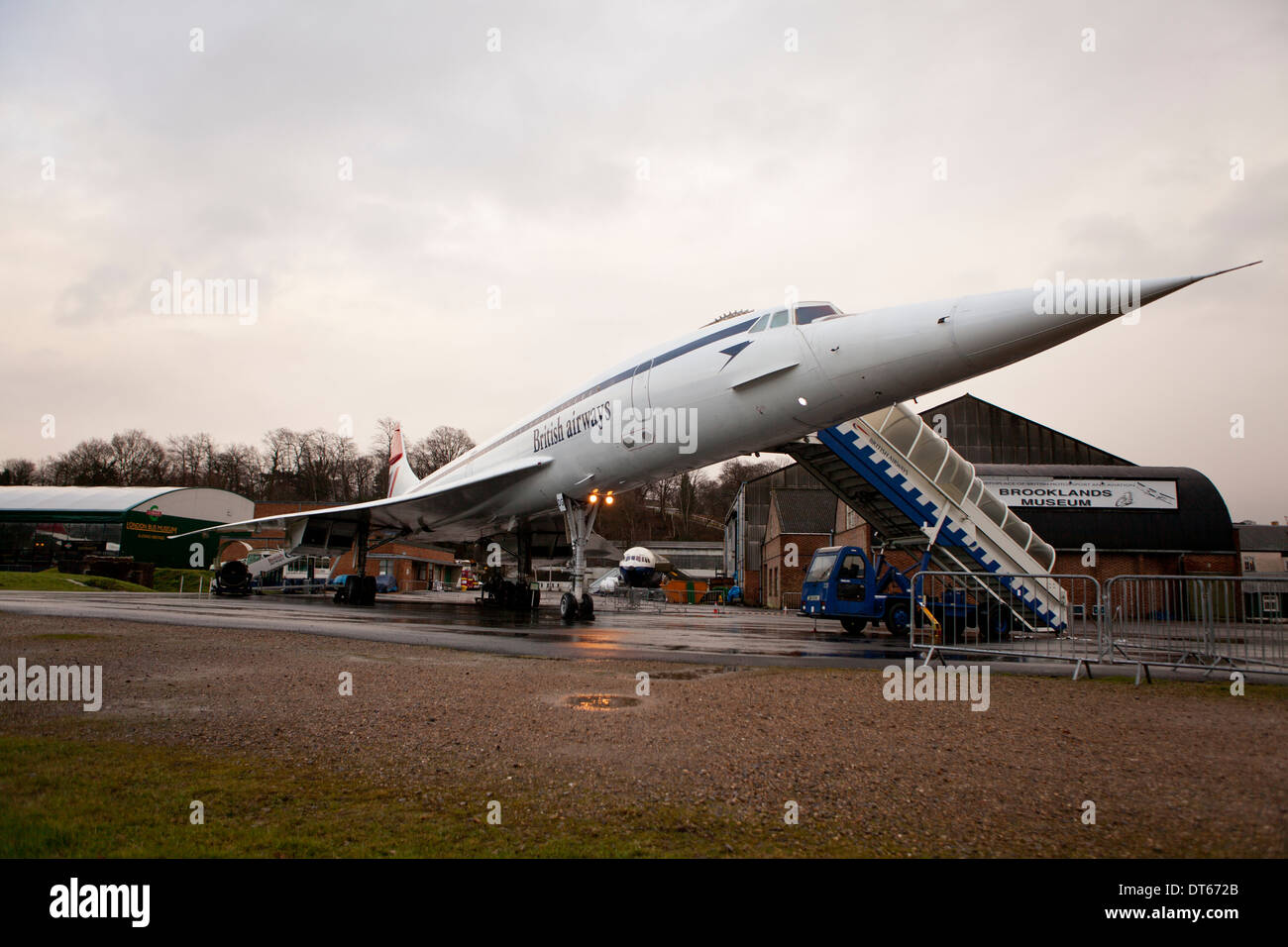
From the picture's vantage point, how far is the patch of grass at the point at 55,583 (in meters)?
25.2

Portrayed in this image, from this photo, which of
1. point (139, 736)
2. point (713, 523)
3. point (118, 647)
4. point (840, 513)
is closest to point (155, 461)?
point (713, 523)

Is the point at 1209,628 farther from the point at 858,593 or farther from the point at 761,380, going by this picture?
the point at 858,593

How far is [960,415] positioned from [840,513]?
24.9 feet

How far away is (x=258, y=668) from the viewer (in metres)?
7.13

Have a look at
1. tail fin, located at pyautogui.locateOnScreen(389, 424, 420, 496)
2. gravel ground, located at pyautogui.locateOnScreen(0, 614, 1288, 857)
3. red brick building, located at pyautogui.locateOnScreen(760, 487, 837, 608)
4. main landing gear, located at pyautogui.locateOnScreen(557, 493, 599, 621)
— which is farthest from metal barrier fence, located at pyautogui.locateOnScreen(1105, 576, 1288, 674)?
tail fin, located at pyautogui.locateOnScreen(389, 424, 420, 496)

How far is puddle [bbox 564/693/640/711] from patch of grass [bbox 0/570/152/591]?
2631 cm

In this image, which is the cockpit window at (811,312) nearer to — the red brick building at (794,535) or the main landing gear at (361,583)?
the main landing gear at (361,583)

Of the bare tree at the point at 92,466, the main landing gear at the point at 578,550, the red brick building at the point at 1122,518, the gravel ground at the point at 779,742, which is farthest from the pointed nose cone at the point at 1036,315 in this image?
the bare tree at the point at 92,466

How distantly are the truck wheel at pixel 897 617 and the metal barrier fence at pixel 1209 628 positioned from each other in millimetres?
5499

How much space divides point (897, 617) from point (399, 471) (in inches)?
934

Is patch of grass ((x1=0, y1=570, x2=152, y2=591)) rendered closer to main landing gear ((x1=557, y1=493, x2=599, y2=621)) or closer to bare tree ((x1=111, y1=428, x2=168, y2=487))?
main landing gear ((x1=557, y1=493, x2=599, y2=621))

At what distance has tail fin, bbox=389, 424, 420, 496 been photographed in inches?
1241

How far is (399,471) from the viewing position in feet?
106
